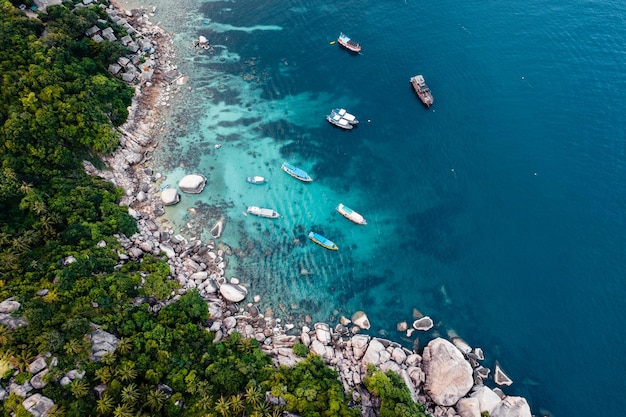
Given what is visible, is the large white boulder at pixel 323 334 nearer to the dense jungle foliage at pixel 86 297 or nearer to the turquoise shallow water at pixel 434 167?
the turquoise shallow water at pixel 434 167

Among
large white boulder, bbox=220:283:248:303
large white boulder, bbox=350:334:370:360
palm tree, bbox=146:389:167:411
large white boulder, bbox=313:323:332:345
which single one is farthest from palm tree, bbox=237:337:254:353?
large white boulder, bbox=350:334:370:360

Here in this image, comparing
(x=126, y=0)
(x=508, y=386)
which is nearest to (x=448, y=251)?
(x=508, y=386)

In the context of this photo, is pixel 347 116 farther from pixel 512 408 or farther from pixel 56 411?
pixel 56 411

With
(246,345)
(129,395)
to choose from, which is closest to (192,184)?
(246,345)

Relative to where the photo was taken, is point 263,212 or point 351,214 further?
point 351,214

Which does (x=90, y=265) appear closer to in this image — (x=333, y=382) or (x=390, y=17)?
(x=333, y=382)

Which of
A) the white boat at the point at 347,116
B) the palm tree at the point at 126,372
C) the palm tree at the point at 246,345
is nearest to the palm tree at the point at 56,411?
the palm tree at the point at 126,372
